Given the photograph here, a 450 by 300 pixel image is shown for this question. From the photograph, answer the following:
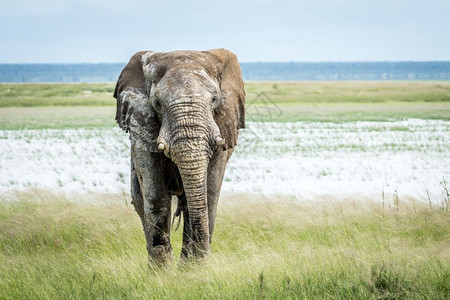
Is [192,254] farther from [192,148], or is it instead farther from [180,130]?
[180,130]

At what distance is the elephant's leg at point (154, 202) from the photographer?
6953 millimetres

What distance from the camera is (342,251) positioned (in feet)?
23.6

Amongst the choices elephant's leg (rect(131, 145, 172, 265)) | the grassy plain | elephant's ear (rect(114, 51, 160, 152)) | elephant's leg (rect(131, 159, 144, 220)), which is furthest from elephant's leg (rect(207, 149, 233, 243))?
the grassy plain

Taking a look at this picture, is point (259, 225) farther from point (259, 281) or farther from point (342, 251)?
point (259, 281)

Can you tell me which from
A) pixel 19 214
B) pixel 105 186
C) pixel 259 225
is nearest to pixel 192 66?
pixel 259 225

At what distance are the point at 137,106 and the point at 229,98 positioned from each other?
1.04 metres

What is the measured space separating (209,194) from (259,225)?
285 cm

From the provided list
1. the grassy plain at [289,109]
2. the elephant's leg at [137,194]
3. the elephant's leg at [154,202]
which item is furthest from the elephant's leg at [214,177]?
the grassy plain at [289,109]

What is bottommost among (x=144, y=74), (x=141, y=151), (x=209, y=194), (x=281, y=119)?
(x=281, y=119)

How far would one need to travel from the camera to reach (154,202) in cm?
704

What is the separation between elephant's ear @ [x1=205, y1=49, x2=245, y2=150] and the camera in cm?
715

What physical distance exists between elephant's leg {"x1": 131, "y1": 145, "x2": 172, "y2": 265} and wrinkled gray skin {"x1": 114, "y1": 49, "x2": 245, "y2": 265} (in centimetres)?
1

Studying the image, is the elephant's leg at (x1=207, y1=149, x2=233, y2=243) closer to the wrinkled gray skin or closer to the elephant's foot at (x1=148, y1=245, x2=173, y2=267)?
the wrinkled gray skin

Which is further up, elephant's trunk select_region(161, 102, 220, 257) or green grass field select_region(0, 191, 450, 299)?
elephant's trunk select_region(161, 102, 220, 257)
